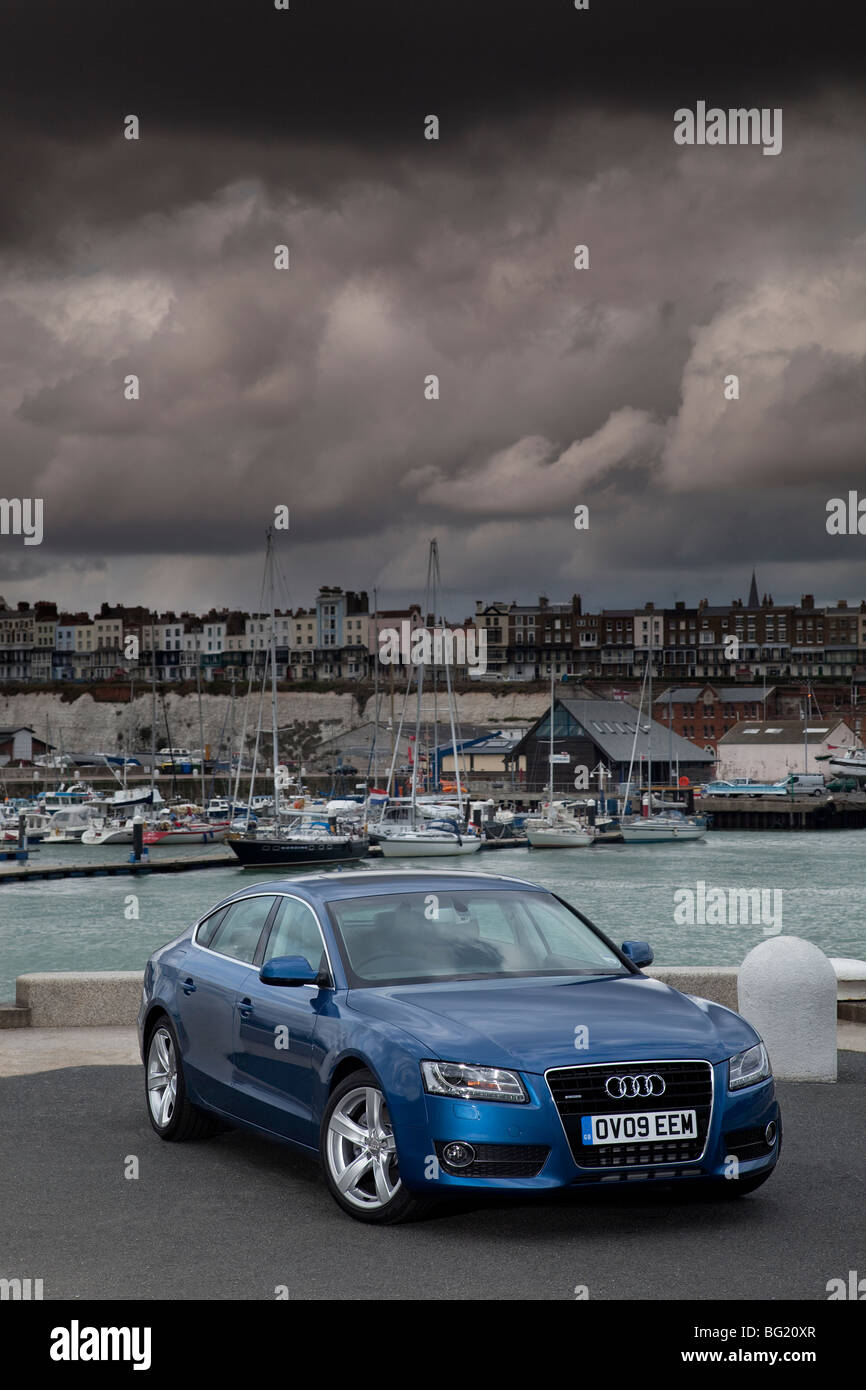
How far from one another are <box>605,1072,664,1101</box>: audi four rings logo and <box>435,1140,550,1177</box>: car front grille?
1.30 ft

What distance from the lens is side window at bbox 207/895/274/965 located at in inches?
347

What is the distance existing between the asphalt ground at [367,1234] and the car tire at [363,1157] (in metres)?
0.10

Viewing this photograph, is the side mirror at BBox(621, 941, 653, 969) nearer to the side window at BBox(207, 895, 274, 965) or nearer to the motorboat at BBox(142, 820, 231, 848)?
the side window at BBox(207, 895, 274, 965)

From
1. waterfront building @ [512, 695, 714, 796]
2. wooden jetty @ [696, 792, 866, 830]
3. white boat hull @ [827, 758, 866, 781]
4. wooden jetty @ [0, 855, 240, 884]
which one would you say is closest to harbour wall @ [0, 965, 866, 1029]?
wooden jetty @ [0, 855, 240, 884]

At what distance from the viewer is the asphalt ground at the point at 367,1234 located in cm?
607

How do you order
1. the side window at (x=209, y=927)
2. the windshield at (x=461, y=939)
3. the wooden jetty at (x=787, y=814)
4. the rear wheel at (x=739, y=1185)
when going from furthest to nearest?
the wooden jetty at (x=787, y=814)
the side window at (x=209, y=927)
the windshield at (x=461, y=939)
the rear wheel at (x=739, y=1185)

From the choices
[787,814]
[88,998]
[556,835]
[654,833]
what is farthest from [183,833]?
[88,998]

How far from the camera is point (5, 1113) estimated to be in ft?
31.5

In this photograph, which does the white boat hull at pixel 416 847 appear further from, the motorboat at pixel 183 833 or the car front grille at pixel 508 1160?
the car front grille at pixel 508 1160

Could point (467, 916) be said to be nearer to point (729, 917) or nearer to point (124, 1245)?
point (124, 1245)

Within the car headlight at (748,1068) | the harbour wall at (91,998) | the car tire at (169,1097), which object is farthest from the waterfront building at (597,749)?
the car headlight at (748,1068)

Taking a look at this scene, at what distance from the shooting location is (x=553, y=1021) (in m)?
7.14
